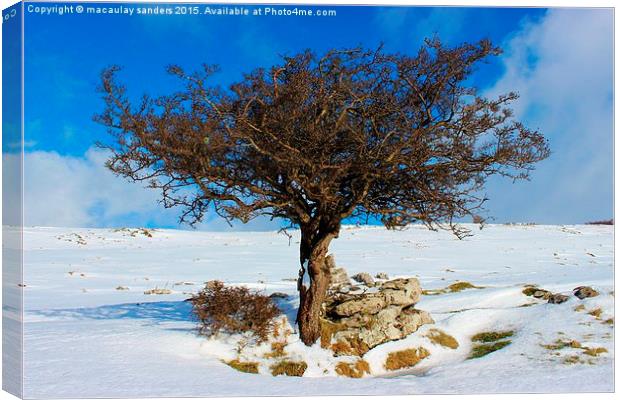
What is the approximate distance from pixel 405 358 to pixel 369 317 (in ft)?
4.53

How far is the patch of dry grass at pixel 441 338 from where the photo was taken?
610 inches

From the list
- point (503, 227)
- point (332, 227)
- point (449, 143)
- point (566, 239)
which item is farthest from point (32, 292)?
point (503, 227)

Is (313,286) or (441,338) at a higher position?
(313,286)

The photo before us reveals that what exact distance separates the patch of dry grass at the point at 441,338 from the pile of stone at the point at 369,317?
1.38ft

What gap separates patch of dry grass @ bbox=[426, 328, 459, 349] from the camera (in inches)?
610

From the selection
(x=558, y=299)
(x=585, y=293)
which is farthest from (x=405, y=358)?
(x=585, y=293)

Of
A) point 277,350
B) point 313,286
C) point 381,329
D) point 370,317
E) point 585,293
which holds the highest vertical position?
point 313,286

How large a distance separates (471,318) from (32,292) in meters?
18.1

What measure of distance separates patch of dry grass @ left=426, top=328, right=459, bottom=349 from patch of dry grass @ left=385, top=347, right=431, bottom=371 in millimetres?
606

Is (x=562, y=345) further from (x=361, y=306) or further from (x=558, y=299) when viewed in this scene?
(x=361, y=306)

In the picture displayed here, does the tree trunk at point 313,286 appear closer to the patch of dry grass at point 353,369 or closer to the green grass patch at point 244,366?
the patch of dry grass at point 353,369

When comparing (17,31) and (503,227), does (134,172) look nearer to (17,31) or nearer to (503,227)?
(17,31)

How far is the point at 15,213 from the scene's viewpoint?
29.6 feet

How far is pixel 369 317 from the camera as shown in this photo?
15383 mm
